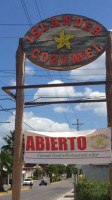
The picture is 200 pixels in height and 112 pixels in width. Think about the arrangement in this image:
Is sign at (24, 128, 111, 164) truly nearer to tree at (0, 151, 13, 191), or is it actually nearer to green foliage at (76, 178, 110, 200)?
green foliage at (76, 178, 110, 200)

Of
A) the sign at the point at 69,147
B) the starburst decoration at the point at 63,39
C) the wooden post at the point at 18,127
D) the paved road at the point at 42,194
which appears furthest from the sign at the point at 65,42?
the paved road at the point at 42,194

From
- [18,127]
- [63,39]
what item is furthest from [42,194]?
[63,39]

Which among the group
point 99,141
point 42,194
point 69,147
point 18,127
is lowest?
point 42,194

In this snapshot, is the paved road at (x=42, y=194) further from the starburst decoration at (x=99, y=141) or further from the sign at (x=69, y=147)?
the starburst decoration at (x=99, y=141)

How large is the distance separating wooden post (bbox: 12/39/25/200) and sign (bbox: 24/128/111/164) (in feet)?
0.72

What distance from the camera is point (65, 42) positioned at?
25.9 feet

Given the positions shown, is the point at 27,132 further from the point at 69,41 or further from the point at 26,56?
the point at 69,41

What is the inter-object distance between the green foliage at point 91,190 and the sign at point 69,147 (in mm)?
8611

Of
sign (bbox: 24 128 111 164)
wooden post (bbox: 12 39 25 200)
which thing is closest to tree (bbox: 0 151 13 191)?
wooden post (bbox: 12 39 25 200)

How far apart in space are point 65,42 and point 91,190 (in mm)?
10655

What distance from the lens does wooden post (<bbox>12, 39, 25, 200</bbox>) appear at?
7.12 metres

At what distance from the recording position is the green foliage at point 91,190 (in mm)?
15148

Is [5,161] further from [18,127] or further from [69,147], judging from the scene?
[69,147]

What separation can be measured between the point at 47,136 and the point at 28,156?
2.32ft
